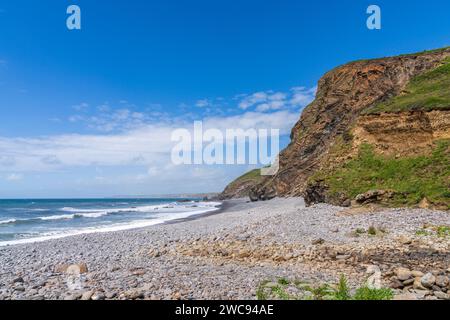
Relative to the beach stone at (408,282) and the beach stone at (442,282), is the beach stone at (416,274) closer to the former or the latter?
the beach stone at (408,282)

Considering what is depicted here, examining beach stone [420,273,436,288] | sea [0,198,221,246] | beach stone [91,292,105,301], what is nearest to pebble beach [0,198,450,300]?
beach stone [91,292,105,301]

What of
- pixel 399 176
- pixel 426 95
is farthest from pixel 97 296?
pixel 426 95

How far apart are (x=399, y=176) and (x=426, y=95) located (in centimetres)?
973

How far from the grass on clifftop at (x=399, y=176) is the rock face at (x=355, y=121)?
55.8 inches

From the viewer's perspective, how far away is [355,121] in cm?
3366

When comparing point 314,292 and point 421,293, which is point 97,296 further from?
point 421,293

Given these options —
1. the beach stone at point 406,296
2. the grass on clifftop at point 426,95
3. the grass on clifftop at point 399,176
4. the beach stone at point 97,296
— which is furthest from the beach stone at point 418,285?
the grass on clifftop at point 426,95

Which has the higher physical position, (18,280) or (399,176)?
(399,176)

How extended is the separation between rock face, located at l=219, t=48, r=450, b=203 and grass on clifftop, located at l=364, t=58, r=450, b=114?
694 millimetres

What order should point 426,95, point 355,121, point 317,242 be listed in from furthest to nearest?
point 355,121 < point 426,95 < point 317,242

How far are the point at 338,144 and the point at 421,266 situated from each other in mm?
21665
